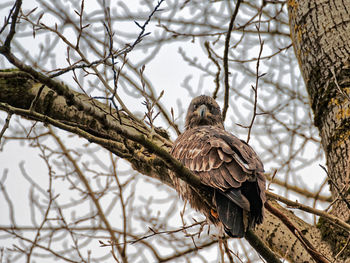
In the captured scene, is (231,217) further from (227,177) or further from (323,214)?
(323,214)

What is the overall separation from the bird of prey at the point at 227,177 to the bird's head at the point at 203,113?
48.3 inches

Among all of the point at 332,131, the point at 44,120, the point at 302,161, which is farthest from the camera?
the point at 302,161

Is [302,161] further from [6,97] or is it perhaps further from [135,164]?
[6,97]

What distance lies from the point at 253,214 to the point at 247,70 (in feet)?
12.9

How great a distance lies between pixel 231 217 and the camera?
10.1 ft

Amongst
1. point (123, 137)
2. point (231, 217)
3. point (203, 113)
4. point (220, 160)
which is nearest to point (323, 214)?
point (231, 217)

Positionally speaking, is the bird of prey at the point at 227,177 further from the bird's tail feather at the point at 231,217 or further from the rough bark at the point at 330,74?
the rough bark at the point at 330,74

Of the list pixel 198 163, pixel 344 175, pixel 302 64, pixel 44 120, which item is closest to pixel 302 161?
pixel 302 64

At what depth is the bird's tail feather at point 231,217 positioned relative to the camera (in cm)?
301

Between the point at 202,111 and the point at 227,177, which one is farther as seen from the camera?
the point at 202,111

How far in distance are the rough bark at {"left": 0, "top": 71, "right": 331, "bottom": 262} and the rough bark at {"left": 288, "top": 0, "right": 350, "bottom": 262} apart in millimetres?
262

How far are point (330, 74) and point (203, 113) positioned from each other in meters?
1.60

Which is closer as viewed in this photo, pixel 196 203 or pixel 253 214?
pixel 253 214

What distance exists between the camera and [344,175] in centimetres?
370
